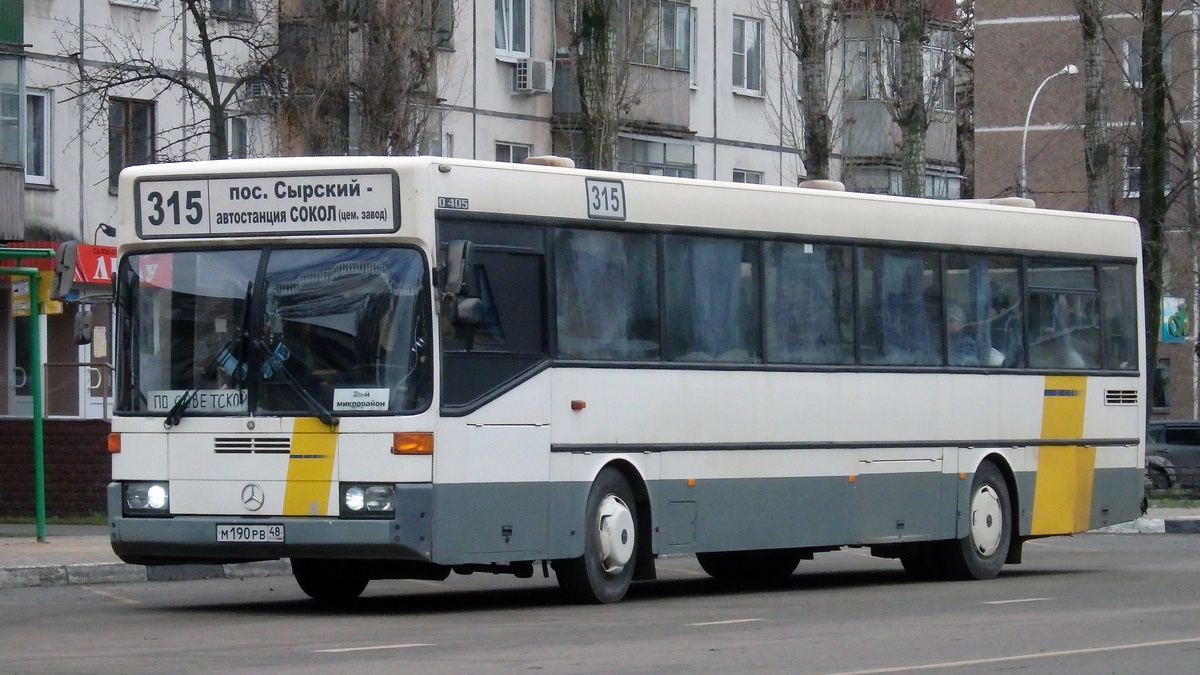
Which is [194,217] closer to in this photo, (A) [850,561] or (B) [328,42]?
(A) [850,561]

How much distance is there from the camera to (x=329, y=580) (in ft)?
50.4

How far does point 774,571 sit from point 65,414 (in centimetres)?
1285

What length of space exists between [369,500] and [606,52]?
25.6m

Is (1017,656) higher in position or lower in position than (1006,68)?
lower

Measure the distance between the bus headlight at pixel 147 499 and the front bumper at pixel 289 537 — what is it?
0.06m

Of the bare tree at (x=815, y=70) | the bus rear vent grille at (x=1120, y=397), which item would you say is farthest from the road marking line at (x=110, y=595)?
the bare tree at (x=815, y=70)

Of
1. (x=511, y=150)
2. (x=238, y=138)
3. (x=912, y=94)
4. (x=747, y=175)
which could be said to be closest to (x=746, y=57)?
(x=747, y=175)

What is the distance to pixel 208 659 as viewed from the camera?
1092cm

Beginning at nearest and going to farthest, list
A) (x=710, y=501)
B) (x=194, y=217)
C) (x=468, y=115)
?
(x=194, y=217) → (x=710, y=501) → (x=468, y=115)

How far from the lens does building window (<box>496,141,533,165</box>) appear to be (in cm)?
4325

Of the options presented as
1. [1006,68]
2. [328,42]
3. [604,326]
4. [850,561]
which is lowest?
[850,561]

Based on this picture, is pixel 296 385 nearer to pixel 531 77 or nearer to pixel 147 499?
pixel 147 499

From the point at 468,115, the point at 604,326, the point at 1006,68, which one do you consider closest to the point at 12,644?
the point at 604,326

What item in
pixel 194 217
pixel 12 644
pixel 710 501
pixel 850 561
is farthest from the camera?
pixel 850 561
